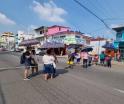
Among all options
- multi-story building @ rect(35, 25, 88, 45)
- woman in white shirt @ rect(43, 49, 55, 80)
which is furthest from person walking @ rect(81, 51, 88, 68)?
multi-story building @ rect(35, 25, 88, 45)

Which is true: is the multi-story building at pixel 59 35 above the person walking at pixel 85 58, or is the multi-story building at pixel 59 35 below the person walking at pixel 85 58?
above

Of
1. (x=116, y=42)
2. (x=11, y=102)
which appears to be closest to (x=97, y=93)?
(x=11, y=102)

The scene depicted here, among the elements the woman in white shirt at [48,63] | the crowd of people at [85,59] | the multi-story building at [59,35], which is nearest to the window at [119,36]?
the multi-story building at [59,35]

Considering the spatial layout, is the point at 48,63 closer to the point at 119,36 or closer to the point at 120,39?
the point at 120,39

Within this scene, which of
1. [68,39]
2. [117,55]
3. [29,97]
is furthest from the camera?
[68,39]

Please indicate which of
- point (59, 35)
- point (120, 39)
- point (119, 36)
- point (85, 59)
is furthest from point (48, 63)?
point (59, 35)

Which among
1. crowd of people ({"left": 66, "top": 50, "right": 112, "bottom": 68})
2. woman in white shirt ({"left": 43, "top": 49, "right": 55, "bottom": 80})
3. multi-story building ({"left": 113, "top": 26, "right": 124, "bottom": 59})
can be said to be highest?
multi-story building ({"left": 113, "top": 26, "right": 124, "bottom": 59})

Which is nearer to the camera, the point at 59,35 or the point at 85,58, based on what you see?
the point at 85,58

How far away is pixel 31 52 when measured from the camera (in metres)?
14.5

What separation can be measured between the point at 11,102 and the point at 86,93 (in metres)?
2.87

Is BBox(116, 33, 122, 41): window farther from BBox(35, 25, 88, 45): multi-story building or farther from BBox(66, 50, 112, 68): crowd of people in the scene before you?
BBox(66, 50, 112, 68): crowd of people

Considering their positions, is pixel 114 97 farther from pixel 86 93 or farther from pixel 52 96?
pixel 52 96

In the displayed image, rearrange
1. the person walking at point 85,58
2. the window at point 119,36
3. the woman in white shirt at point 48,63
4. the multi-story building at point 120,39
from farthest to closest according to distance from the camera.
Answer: the window at point 119,36 < the multi-story building at point 120,39 < the person walking at point 85,58 < the woman in white shirt at point 48,63

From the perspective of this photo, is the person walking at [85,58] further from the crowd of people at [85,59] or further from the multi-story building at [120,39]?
the multi-story building at [120,39]
